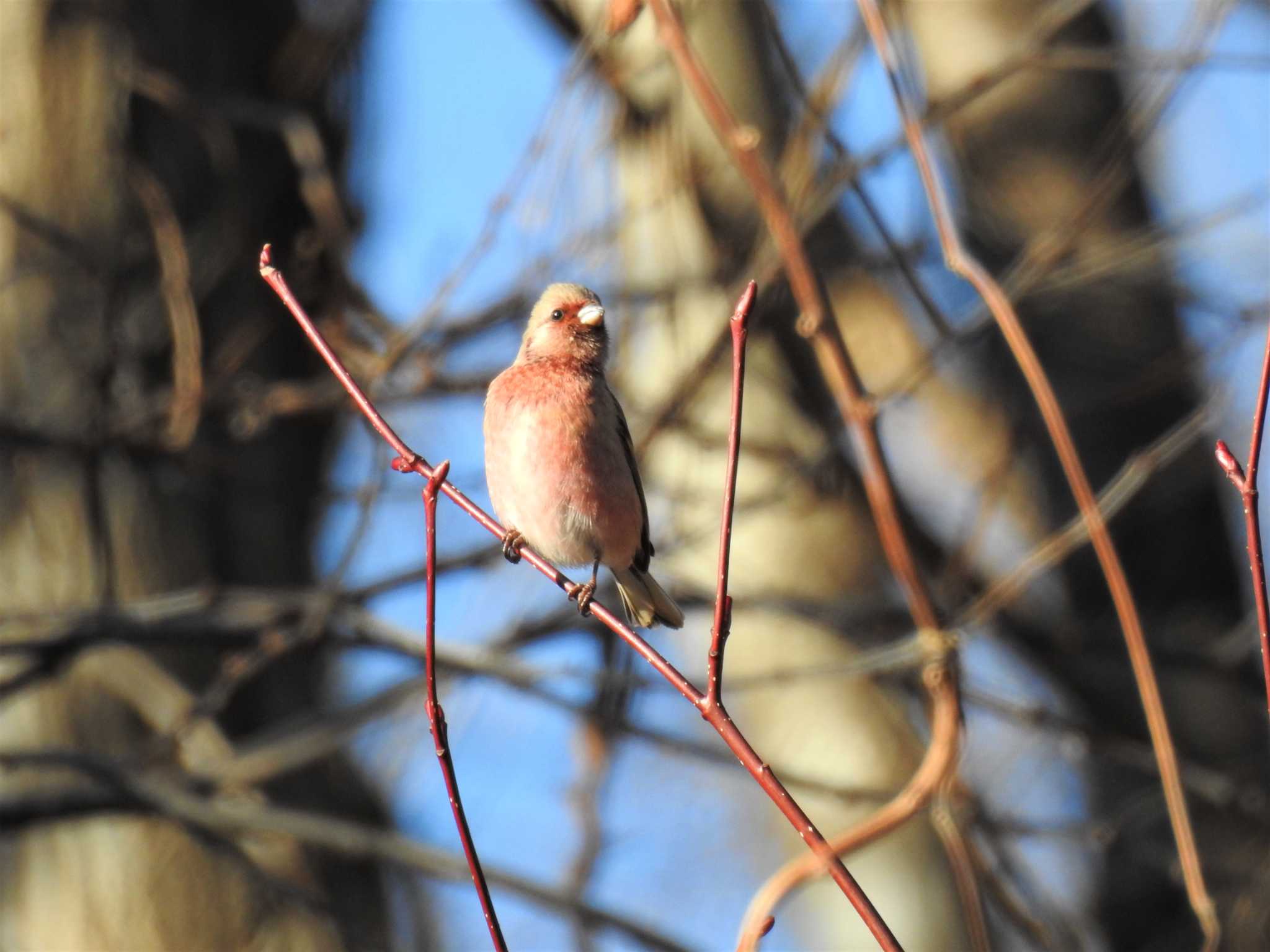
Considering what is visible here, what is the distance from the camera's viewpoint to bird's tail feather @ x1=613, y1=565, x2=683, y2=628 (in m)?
4.41

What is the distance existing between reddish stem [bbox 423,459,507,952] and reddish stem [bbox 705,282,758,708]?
40 centimetres

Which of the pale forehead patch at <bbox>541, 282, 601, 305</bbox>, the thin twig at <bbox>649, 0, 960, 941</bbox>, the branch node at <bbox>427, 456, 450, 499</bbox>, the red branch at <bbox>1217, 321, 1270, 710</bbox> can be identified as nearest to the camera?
the red branch at <bbox>1217, 321, 1270, 710</bbox>

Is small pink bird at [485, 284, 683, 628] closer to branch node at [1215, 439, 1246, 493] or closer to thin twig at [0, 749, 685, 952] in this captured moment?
thin twig at [0, 749, 685, 952]

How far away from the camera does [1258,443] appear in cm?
201

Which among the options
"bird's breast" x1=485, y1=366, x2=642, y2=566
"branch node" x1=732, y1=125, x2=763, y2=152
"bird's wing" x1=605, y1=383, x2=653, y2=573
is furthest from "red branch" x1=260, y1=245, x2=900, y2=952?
"bird's wing" x1=605, y1=383, x2=653, y2=573

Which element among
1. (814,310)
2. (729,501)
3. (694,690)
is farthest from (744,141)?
(694,690)

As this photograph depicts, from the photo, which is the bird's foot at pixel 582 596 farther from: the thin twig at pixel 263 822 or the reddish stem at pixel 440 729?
the thin twig at pixel 263 822

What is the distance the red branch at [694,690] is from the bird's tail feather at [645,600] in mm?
1652

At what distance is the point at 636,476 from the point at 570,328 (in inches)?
18.9

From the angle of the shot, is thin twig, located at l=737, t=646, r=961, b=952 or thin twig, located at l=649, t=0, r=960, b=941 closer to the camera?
thin twig, located at l=737, t=646, r=961, b=952

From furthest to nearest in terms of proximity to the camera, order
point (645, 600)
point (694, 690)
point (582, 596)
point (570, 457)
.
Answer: point (645, 600) → point (570, 457) → point (582, 596) → point (694, 690)

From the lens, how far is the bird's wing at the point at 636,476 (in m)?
4.32

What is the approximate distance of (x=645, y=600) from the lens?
4.46m

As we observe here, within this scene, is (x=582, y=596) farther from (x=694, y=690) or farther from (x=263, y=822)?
(x=263, y=822)
